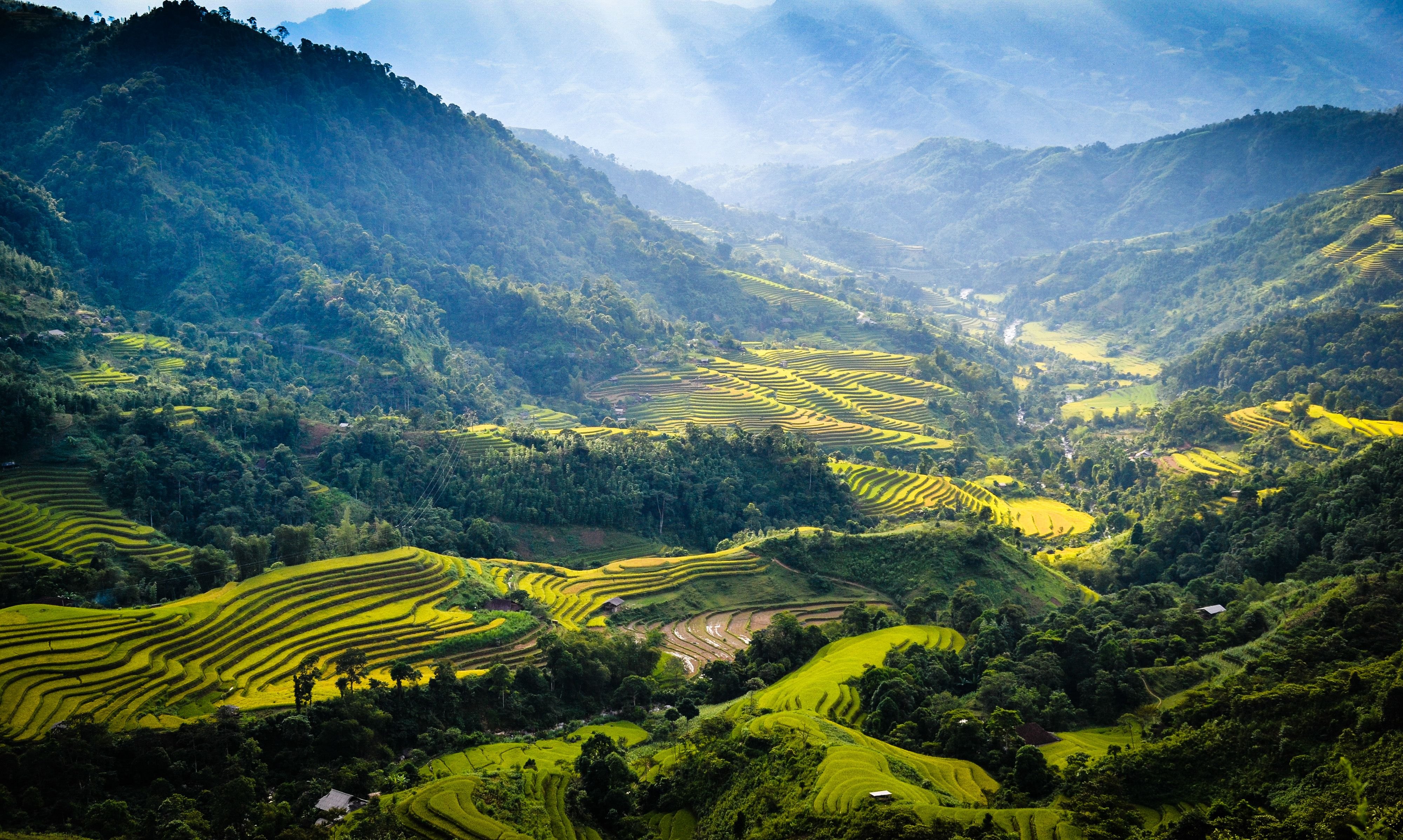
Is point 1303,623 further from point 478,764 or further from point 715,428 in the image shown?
point 715,428

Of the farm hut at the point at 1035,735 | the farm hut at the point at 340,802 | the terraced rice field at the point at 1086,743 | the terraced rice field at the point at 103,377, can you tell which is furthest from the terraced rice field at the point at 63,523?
the terraced rice field at the point at 1086,743

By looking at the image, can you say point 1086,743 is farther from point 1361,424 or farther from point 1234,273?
point 1234,273

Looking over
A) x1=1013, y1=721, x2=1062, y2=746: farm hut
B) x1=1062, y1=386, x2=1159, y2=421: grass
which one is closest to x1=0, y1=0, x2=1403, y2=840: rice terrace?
x1=1013, y1=721, x2=1062, y2=746: farm hut

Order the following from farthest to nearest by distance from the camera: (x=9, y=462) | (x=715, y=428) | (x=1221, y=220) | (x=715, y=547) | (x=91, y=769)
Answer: (x=1221, y=220) < (x=715, y=428) < (x=715, y=547) < (x=9, y=462) < (x=91, y=769)

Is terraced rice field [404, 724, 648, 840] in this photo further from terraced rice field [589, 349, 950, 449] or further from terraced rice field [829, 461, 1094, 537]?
terraced rice field [589, 349, 950, 449]

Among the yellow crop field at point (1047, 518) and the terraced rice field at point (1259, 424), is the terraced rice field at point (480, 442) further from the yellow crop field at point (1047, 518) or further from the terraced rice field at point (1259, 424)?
the terraced rice field at point (1259, 424)

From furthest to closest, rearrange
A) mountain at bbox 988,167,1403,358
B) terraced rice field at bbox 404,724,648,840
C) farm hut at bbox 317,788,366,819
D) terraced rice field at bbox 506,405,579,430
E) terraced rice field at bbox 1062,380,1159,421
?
mountain at bbox 988,167,1403,358
terraced rice field at bbox 1062,380,1159,421
terraced rice field at bbox 506,405,579,430
farm hut at bbox 317,788,366,819
terraced rice field at bbox 404,724,648,840

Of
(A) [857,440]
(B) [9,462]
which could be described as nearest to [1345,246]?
(A) [857,440]
